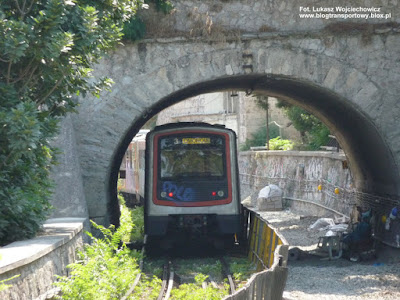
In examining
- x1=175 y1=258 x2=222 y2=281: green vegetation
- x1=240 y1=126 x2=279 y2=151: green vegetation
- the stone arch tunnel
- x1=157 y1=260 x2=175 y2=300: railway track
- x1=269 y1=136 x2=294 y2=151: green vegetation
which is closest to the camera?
x1=157 y1=260 x2=175 y2=300: railway track

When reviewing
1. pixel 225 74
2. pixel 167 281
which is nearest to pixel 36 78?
pixel 167 281

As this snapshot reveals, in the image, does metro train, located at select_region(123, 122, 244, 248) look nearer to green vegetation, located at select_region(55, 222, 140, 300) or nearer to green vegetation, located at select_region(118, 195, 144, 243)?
green vegetation, located at select_region(118, 195, 144, 243)

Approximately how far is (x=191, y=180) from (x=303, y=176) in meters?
14.8

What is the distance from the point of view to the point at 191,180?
15406 millimetres

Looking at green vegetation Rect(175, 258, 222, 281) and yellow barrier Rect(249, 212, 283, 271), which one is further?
green vegetation Rect(175, 258, 222, 281)

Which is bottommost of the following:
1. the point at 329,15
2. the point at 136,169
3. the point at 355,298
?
the point at 355,298

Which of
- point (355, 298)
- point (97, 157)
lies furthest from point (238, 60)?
point (355, 298)

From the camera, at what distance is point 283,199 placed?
31094 millimetres

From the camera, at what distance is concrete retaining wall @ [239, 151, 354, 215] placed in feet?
78.8

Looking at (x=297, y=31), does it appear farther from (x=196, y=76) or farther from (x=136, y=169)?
(x=136, y=169)

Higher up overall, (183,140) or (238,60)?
(238,60)

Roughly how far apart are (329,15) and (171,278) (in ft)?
20.8

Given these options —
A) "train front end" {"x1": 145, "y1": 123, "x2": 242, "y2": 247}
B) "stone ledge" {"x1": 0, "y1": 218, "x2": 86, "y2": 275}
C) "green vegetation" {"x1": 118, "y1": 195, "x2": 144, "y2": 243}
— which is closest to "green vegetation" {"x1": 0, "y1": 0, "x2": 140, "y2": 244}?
"stone ledge" {"x1": 0, "y1": 218, "x2": 86, "y2": 275}

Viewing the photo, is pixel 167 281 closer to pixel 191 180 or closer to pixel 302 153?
pixel 191 180
